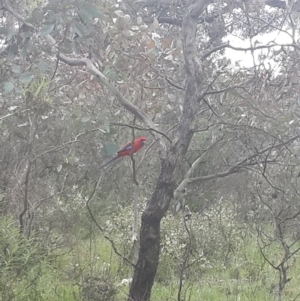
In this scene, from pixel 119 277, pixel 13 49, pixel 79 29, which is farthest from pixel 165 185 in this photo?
pixel 119 277

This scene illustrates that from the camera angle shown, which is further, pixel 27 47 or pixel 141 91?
pixel 141 91

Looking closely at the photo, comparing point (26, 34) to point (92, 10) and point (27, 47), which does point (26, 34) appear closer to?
point (27, 47)

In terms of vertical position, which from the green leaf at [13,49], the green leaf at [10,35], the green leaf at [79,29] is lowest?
the green leaf at [79,29]

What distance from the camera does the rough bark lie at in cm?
327

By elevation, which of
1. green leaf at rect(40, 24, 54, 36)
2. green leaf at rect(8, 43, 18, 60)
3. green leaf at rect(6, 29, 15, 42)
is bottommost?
green leaf at rect(40, 24, 54, 36)

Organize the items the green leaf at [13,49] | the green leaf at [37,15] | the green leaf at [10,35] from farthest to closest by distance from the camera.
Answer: the green leaf at [13,49], the green leaf at [10,35], the green leaf at [37,15]

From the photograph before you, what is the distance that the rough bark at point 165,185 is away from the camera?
327cm

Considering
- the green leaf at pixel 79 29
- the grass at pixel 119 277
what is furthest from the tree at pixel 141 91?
the grass at pixel 119 277

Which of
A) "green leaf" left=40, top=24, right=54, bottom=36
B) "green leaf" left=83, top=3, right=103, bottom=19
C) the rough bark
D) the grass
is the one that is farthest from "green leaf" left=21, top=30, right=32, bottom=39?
the grass

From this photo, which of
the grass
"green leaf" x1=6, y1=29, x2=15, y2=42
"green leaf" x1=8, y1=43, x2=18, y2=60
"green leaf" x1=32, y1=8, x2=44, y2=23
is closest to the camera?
"green leaf" x1=32, y1=8, x2=44, y2=23

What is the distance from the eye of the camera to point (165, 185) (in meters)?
3.26

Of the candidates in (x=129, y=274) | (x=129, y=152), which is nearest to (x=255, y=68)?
(x=129, y=152)

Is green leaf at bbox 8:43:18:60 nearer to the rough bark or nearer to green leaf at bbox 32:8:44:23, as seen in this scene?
green leaf at bbox 32:8:44:23

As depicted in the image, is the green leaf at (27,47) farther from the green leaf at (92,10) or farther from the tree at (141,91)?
the green leaf at (92,10)
